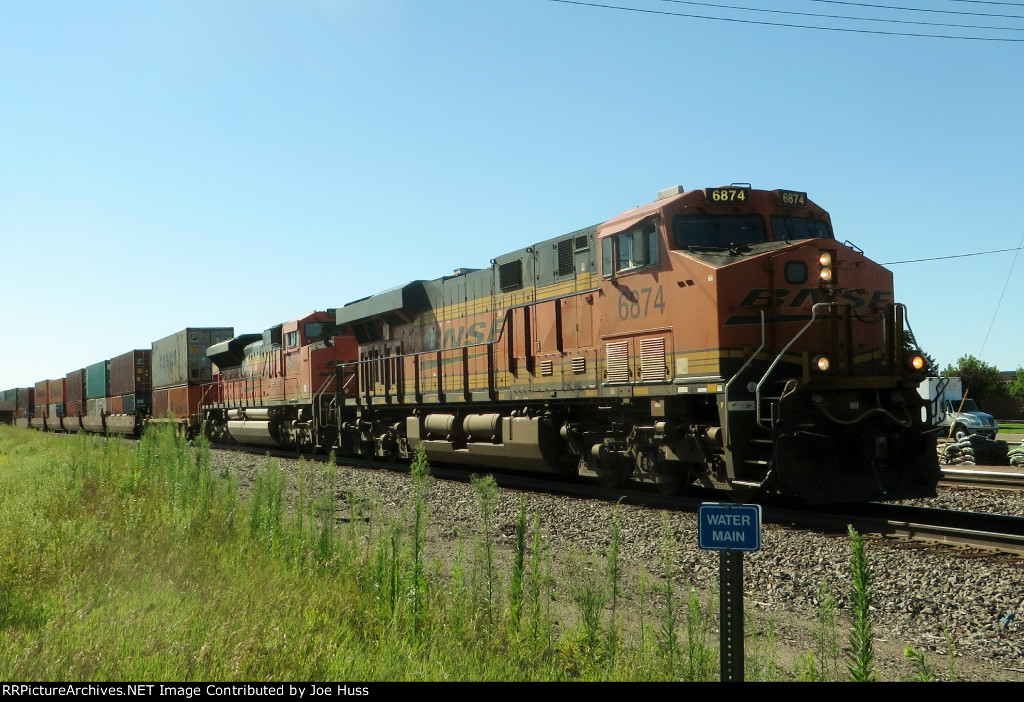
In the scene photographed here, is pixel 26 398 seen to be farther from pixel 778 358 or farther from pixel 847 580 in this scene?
pixel 847 580

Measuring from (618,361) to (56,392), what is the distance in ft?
169

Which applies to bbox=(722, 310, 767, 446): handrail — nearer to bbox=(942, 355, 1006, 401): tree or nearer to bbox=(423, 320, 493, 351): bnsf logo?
bbox=(423, 320, 493, 351): bnsf logo

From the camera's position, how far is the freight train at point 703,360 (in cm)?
942

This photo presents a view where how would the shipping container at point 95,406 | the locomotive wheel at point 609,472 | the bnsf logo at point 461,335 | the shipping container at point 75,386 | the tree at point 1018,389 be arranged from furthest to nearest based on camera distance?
the tree at point 1018,389 < the shipping container at point 75,386 < the shipping container at point 95,406 < the bnsf logo at point 461,335 < the locomotive wheel at point 609,472

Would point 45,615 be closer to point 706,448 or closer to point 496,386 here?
point 706,448

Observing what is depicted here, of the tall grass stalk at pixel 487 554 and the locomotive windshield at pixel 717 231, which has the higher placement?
the locomotive windshield at pixel 717 231

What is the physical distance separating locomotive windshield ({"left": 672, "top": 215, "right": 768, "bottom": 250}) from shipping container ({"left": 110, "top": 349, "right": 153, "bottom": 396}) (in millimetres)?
32738

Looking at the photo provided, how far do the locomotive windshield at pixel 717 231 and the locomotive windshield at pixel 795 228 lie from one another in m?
0.17

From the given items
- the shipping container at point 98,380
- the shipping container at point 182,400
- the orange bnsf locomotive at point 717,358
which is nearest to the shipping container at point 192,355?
the shipping container at point 182,400

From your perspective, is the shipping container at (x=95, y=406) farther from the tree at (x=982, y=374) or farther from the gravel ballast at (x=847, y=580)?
the tree at (x=982, y=374)

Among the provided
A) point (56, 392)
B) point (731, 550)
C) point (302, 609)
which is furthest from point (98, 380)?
point (731, 550)

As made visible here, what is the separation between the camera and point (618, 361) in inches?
450

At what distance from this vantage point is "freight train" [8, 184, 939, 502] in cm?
942

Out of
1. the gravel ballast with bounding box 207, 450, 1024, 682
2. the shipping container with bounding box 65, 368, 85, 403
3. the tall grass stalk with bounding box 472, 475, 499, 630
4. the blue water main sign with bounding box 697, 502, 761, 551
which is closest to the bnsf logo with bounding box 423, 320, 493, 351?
the gravel ballast with bounding box 207, 450, 1024, 682
